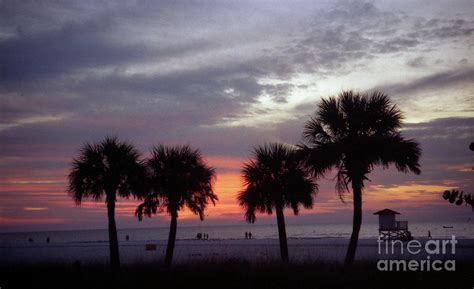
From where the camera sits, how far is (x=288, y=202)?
28.0 m

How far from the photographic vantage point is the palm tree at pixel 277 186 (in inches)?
1092

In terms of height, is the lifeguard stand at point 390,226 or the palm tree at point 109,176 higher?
the palm tree at point 109,176

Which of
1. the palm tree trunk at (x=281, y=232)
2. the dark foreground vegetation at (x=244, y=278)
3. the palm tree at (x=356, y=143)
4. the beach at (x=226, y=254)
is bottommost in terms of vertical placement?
the beach at (x=226, y=254)

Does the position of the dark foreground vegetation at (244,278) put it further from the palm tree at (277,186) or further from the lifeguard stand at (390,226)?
the lifeguard stand at (390,226)

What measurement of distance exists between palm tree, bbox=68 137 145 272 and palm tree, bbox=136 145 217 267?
6.18 ft

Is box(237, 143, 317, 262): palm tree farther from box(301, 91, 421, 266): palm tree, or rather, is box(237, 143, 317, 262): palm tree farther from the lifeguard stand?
the lifeguard stand

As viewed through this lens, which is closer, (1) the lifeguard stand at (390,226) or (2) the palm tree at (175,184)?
(2) the palm tree at (175,184)

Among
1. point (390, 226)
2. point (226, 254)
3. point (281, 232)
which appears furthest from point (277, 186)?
point (390, 226)

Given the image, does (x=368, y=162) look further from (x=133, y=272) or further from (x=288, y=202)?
(x=133, y=272)

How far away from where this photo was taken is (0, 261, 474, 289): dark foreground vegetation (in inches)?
692

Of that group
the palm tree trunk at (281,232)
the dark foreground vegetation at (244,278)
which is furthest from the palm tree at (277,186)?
the dark foreground vegetation at (244,278)

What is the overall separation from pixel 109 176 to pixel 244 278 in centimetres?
1210

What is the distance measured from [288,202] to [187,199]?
6491mm

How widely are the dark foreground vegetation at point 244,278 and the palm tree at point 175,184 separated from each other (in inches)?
367
